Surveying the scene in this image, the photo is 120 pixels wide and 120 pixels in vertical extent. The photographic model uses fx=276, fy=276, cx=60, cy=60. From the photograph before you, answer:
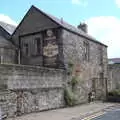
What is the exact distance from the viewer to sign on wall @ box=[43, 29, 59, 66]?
2480 cm

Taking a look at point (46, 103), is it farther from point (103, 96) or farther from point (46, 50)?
point (103, 96)

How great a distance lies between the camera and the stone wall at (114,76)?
117 feet

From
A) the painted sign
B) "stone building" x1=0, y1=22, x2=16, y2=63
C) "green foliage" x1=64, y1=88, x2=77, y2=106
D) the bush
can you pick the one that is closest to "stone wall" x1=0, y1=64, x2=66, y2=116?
"green foliage" x1=64, y1=88, x2=77, y2=106

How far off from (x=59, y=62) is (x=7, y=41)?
689 centimetres

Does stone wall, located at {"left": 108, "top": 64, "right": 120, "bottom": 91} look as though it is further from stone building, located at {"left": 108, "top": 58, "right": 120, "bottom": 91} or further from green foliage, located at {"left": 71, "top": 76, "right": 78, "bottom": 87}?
green foliage, located at {"left": 71, "top": 76, "right": 78, "bottom": 87}

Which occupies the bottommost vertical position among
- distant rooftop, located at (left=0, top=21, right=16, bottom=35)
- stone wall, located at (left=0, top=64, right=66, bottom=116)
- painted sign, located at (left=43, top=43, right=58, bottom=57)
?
stone wall, located at (left=0, top=64, right=66, bottom=116)

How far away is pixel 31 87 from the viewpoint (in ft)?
58.5

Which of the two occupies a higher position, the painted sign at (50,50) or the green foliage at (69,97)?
the painted sign at (50,50)

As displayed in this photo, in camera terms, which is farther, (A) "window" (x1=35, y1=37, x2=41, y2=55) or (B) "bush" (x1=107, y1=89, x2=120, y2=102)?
(B) "bush" (x1=107, y1=89, x2=120, y2=102)

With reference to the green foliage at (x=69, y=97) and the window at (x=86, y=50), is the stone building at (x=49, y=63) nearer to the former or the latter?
the window at (x=86, y=50)

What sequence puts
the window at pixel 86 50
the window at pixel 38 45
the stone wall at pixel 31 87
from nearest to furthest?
the stone wall at pixel 31 87 → the window at pixel 38 45 → the window at pixel 86 50

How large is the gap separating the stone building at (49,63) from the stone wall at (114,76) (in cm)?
290

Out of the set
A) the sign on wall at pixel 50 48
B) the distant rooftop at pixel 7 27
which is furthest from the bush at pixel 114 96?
the distant rooftop at pixel 7 27

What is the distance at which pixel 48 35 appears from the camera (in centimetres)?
2561
